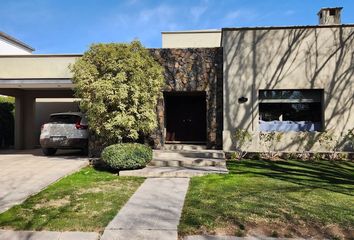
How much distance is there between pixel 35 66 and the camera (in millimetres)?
16469

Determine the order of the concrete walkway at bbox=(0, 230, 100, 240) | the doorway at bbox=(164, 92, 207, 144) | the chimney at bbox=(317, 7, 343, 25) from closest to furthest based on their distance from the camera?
the concrete walkway at bbox=(0, 230, 100, 240) < the doorway at bbox=(164, 92, 207, 144) < the chimney at bbox=(317, 7, 343, 25)

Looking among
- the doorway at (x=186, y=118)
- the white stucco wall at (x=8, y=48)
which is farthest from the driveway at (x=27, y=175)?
the white stucco wall at (x=8, y=48)

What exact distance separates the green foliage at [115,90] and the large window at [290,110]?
4666 mm

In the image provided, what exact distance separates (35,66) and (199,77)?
746 cm

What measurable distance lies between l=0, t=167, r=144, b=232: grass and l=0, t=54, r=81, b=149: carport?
18.7ft

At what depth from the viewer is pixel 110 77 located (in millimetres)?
11383

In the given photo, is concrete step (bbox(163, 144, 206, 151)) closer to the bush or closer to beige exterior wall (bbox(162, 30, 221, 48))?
the bush

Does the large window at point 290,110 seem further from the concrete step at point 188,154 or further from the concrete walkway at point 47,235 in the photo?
the concrete walkway at point 47,235

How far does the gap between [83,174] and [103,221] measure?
4649mm

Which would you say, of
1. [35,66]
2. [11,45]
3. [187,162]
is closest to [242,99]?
[187,162]

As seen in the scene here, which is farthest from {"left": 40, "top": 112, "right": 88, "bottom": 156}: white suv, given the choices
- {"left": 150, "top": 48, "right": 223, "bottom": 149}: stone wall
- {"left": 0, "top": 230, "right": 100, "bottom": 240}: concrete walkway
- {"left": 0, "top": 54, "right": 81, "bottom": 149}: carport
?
{"left": 0, "top": 230, "right": 100, "bottom": 240}: concrete walkway

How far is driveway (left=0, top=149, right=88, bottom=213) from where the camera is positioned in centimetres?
767

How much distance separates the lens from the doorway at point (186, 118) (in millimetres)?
16125

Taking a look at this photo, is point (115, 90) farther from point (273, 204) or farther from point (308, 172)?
point (273, 204)
